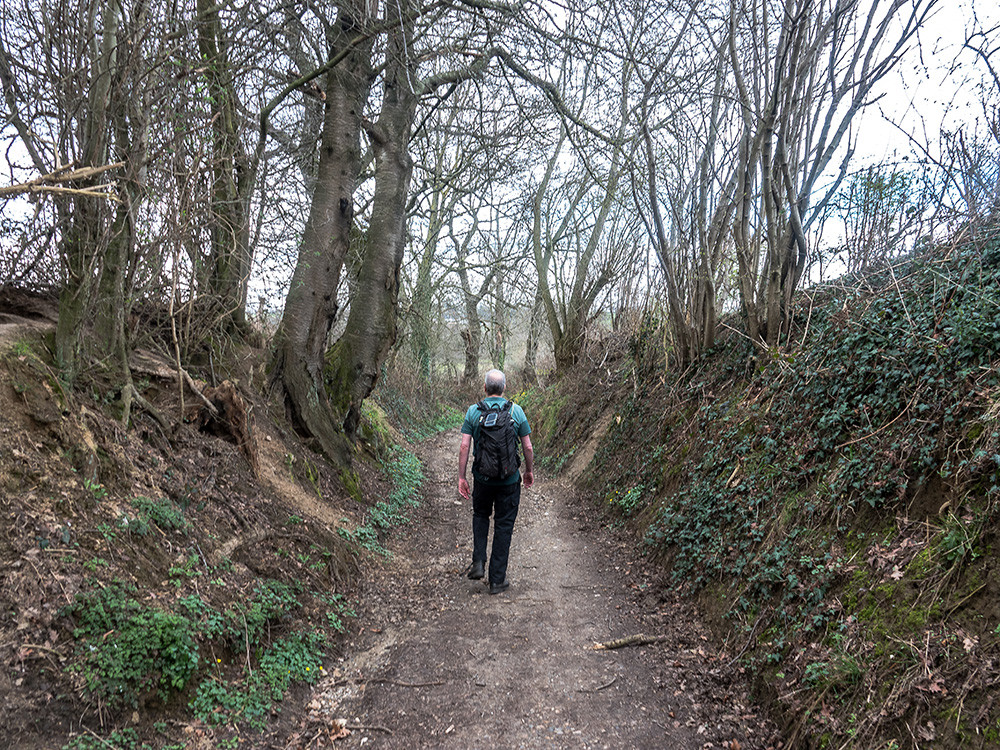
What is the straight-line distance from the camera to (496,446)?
4.84m

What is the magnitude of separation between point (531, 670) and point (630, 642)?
2.79ft

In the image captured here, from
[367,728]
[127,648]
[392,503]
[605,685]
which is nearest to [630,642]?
[605,685]

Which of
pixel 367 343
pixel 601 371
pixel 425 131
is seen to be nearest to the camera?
pixel 367 343

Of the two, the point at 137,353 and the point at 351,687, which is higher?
the point at 137,353

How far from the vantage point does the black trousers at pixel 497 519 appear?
4.94 meters

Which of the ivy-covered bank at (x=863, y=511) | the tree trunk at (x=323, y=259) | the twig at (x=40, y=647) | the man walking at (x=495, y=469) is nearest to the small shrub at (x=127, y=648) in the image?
the twig at (x=40, y=647)

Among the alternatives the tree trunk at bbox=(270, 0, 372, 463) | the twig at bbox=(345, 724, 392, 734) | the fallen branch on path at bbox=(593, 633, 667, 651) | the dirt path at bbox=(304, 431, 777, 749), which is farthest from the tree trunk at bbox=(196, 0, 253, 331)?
the fallen branch on path at bbox=(593, 633, 667, 651)

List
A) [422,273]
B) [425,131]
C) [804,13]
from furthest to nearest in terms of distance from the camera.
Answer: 1. [422,273]
2. [425,131]
3. [804,13]

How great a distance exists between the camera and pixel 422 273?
16359 millimetres

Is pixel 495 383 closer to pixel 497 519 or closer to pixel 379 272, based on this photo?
pixel 497 519

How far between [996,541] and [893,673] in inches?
31.5

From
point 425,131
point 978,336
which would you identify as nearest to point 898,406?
point 978,336

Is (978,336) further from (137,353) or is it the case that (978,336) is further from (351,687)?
(137,353)

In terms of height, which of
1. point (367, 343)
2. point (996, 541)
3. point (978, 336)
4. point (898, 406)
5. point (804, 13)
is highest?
point (804, 13)
